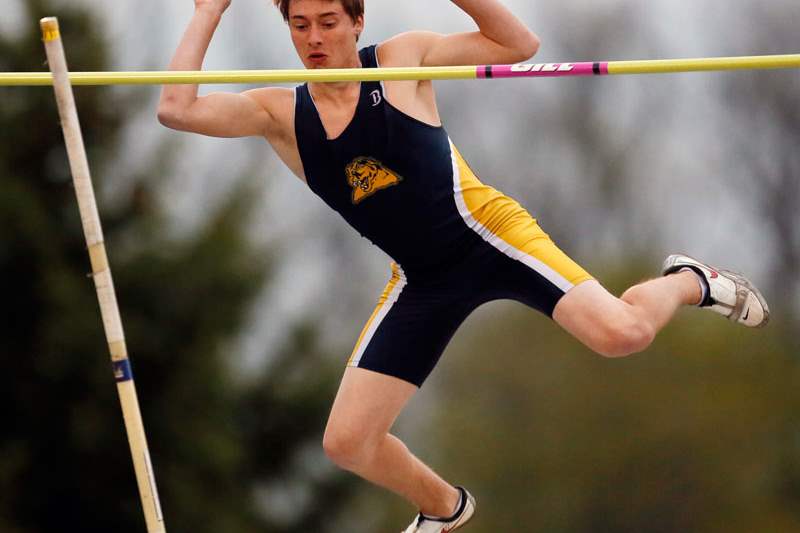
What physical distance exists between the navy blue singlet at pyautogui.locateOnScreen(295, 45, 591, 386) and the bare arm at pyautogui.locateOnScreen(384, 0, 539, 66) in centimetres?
15

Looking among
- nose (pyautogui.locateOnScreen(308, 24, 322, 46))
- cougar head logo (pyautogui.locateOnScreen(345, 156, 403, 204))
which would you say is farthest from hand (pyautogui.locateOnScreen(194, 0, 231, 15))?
cougar head logo (pyautogui.locateOnScreen(345, 156, 403, 204))

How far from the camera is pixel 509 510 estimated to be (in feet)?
52.0

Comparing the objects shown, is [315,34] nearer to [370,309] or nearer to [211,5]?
[211,5]

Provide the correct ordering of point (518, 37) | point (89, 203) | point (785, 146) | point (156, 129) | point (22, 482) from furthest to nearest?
1. point (785, 146)
2. point (156, 129)
3. point (22, 482)
4. point (518, 37)
5. point (89, 203)

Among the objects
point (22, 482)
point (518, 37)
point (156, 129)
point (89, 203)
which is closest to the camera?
point (89, 203)

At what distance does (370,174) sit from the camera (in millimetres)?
5789

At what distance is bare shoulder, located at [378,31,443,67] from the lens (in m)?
5.86

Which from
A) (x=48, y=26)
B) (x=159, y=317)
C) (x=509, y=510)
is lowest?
(x=509, y=510)

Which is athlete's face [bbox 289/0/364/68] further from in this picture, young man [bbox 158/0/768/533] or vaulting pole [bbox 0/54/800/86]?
vaulting pole [bbox 0/54/800/86]

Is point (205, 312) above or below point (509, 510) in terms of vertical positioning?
above

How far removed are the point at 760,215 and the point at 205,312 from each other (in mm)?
5918

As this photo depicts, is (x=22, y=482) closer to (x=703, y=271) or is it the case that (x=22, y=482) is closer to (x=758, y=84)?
(x=758, y=84)

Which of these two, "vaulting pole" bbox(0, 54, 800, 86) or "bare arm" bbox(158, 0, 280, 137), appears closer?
"vaulting pole" bbox(0, 54, 800, 86)

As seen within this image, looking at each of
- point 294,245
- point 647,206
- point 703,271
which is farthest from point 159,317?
point 703,271
